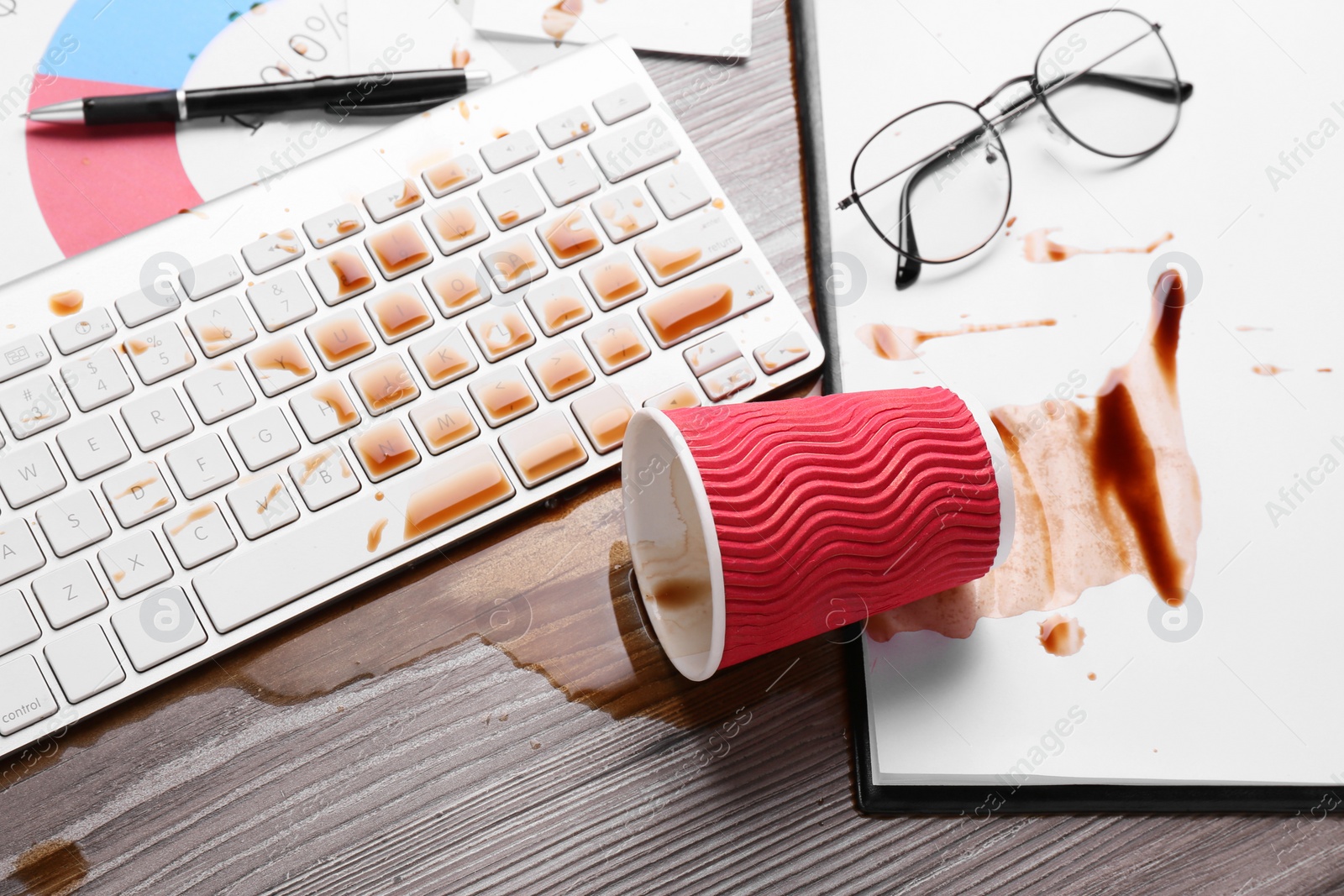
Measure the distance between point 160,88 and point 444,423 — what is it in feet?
0.89

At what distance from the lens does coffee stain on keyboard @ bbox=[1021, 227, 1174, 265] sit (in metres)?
0.47

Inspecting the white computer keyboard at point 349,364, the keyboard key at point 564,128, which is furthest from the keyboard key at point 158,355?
the keyboard key at point 564,128

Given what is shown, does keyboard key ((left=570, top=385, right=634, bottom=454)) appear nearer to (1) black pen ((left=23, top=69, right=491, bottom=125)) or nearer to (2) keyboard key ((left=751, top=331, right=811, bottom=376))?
(2) keyboard key ((left=751, top=331, right=811, bottom=376))

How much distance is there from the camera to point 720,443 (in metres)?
0.34

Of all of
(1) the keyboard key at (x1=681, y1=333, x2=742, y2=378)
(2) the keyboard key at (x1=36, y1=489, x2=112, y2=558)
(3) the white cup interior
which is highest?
(2) the keyboard key at (x1=36, y1=489, x2=112, y2=558)

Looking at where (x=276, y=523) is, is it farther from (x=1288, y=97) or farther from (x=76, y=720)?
(x=1288, y=97)

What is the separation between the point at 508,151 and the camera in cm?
45

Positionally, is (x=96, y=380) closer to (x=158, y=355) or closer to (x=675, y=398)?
(x=158, y=355)

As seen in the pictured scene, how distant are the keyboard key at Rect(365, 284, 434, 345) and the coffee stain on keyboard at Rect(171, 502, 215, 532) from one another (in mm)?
110

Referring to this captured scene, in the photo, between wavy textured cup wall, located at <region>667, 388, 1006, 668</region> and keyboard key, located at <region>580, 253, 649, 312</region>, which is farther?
keyboard key, located at <region>580, 253, 649, 312</region>

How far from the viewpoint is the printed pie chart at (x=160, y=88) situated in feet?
1.54

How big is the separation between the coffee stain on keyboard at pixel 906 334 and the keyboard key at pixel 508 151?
0.65 feet

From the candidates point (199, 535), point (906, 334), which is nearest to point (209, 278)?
point (199, 535)

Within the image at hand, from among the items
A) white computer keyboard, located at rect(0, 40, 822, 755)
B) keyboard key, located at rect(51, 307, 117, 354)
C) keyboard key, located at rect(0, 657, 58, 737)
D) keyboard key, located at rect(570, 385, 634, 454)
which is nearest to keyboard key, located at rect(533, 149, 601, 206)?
white computer keyboard, located at rect(0, 40, 822, 755)
